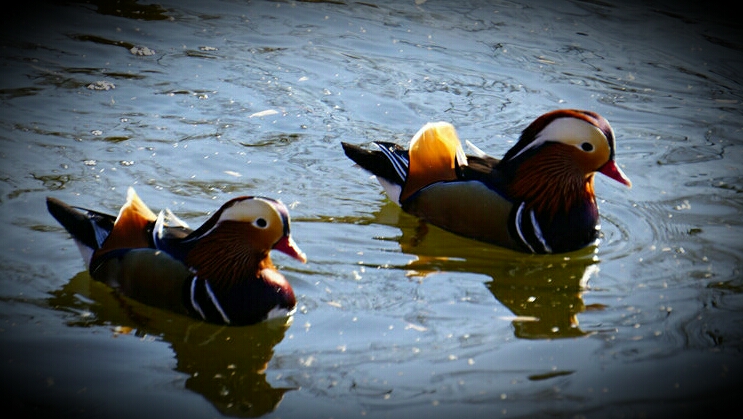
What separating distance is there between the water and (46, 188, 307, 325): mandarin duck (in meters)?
0.10

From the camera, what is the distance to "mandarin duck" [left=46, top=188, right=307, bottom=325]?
4.58 m

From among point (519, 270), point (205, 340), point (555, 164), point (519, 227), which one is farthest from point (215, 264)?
point (555, 164)

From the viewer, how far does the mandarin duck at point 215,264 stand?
4578 mm

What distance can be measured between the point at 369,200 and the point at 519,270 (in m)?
1.15

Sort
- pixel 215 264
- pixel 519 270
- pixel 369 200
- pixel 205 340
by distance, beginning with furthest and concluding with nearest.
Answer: pixel 369 200, pixel 519 270, pixel 215 264, pixel 205 340

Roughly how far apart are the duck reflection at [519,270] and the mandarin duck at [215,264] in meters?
0.92

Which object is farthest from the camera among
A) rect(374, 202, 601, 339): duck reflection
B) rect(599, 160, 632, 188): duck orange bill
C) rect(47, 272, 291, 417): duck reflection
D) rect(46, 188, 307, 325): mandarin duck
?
rect(599, 160, 632, 188): duck orange bill

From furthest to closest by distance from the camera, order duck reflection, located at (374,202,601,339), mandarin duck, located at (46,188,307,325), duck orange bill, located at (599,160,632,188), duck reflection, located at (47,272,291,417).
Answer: duck orange bill, located at (599,160,632,188)
duck reflection, located at (374,202,601,339)
mandarin duck, located at (46,188,307,325)
duck reflection, located at (47,272,291,417)

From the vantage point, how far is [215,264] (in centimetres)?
461

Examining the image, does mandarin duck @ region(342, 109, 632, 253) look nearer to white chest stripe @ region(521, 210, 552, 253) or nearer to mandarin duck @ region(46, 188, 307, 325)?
white chest stripe @ region(521, 210, 552, 253)

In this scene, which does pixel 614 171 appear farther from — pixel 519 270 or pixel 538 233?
pixel 519 270

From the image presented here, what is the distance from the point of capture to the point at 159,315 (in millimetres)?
4648

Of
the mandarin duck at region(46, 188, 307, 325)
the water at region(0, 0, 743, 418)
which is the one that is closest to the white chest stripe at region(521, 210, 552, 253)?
the water at region(0, 0, 743, 418)

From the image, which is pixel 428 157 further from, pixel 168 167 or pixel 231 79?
pixel 231 79
